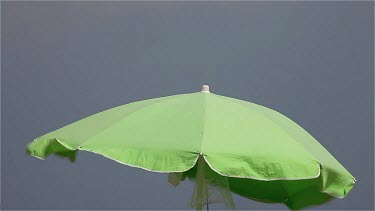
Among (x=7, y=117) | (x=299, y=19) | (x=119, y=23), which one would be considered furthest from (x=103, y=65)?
(x=299, y=19)

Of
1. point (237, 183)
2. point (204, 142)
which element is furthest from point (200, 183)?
point (237, 183)

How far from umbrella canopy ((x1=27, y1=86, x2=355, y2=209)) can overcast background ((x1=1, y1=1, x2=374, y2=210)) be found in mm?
2431

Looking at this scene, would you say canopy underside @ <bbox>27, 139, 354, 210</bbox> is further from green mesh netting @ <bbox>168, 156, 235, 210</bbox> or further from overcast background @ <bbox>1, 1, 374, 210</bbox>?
overcast background @ <bbox>1, 1, 374, 210</bbox>

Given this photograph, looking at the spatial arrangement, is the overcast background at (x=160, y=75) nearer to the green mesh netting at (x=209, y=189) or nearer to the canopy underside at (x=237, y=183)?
the canopy underside at (x=237, y=183)

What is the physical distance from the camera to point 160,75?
643cm

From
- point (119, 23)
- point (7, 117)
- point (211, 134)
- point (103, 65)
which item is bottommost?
point (211, 134)

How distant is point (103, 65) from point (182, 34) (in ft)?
2.63

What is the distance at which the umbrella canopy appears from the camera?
3.10 metres

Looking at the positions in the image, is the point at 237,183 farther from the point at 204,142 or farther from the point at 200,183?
the point at 204,142

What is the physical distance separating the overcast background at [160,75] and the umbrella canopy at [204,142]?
95.7 inches

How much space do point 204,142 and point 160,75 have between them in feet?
11.0

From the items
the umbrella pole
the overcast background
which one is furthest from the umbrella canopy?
the overcast background

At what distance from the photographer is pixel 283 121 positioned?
3891 mm

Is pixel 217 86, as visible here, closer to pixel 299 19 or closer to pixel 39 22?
pixel 299 19
